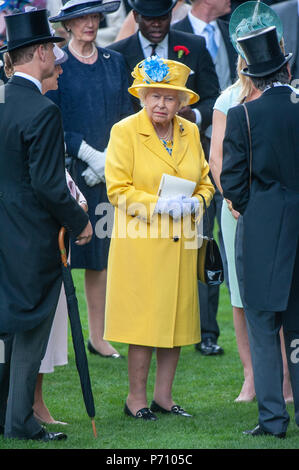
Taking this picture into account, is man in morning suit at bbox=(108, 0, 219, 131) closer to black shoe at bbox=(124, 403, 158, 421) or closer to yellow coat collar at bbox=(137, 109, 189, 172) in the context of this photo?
yellow coat collar at bbox=(137, 109, 189, 172)

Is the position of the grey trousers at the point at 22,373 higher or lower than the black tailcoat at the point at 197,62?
lower

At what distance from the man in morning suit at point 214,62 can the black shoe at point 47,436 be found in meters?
2.48

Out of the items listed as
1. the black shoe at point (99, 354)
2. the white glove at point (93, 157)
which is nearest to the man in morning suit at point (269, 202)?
the white glove at point (93, 157)

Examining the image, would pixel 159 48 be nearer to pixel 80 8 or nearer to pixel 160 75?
pixel 80 8

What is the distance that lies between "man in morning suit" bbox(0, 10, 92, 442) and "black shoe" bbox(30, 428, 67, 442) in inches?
0.8

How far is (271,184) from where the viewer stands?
500cm

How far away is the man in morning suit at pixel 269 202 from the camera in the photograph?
498 cm

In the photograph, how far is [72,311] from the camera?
4973 millimetres

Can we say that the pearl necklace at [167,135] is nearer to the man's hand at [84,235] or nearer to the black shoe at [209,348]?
the man's hand at [84,235]

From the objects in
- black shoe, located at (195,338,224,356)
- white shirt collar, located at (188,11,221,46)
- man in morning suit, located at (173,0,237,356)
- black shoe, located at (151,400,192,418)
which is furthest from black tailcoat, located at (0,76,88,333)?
white shirt collar, located at (188,11,221,46)

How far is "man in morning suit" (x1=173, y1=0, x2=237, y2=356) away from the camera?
7.50 m

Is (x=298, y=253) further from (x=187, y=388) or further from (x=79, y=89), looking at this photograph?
(x=79, y=89)

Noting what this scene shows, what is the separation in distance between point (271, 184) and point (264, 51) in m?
0.68

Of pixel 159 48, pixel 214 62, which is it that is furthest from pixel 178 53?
pixel 214 62
